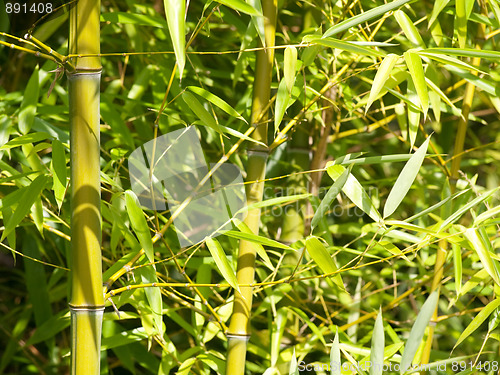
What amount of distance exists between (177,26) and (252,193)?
0.98ft

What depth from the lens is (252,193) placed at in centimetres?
80

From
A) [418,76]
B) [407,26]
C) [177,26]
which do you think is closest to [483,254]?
[418,76]

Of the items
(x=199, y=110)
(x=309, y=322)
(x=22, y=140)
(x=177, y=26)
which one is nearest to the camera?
(x=177, y=26)

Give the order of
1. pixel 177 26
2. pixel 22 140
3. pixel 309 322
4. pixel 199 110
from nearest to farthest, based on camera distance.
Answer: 1. pixel 177 26
2. pixel 199 110
3. pixel 22 140
4. pixel 309 322

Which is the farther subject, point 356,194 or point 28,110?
point 28,110

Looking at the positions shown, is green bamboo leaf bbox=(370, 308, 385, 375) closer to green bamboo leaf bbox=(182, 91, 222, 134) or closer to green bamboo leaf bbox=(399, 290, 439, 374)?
green bamboo leaf bbox=(399, 290, 439, 374)

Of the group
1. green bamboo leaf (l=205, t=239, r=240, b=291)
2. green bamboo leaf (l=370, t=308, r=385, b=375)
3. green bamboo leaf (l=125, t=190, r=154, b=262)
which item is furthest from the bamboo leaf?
green bamboo leaf (l=370, t=308, r=385, b=375)

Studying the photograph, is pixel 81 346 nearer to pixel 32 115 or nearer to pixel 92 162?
pixel 92 162

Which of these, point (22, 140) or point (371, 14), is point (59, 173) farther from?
point (371, 14)

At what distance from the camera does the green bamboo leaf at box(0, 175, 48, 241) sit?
723 mm

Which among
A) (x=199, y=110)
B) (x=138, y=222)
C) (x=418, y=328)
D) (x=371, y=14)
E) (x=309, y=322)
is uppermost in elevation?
(x=371, y=14)

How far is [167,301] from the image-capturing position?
113 cm

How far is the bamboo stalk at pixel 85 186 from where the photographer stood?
642 mm

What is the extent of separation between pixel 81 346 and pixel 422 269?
662 mm
